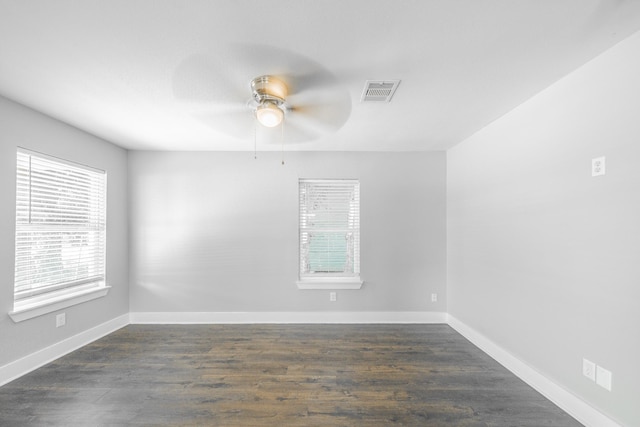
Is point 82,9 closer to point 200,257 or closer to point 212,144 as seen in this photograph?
point 212,144

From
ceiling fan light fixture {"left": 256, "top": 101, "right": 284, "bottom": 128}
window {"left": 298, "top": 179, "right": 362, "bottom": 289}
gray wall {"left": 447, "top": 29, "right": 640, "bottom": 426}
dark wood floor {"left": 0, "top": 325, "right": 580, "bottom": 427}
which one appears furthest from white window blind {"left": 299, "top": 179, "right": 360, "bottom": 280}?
ceiling fan light fixture {"left": 256, "top": 101, "right": 284, "bottom": 128}

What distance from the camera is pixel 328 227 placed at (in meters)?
3.84

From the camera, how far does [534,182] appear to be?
223 cm

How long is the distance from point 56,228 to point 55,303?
720 mm

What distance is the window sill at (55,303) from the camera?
7.69 feet

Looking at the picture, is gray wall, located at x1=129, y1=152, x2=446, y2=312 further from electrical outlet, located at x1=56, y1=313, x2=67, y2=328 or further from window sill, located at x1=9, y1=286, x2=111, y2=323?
electrical outlet, located at x1=56, y1=313, x2=67, y2=328

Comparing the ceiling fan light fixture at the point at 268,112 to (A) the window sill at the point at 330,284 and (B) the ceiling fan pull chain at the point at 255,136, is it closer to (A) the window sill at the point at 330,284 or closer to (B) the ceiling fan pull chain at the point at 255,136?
(B) the ceiling fan pull chain at the point at 255,136

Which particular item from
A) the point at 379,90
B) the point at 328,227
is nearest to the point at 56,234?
the point at 328,227

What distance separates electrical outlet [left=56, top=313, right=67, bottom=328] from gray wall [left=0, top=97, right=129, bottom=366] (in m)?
0.04

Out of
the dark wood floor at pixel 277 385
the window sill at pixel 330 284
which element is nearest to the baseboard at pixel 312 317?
the window sill at pixel 330 284

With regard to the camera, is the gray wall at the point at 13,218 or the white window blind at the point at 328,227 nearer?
the gray wall at the point at 13,218

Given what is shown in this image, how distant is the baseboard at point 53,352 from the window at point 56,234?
0.38 m

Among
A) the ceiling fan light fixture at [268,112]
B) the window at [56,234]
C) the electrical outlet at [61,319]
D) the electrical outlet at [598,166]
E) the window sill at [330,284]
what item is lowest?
the electrical outlet at [61,319]

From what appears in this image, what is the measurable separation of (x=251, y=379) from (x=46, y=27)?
8.80 ft
